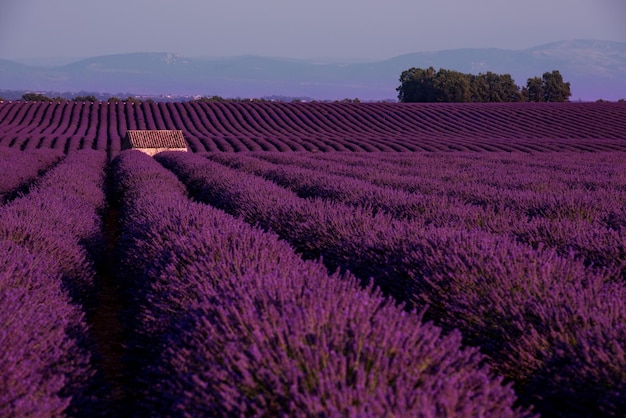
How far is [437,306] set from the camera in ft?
11.7

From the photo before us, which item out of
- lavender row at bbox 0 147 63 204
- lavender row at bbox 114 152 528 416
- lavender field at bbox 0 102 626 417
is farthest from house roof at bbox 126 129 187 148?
lavender row at bbox 114 152 528 416

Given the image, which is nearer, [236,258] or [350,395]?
[350,395]

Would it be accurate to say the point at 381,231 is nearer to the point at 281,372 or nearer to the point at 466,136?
the point at 281,372

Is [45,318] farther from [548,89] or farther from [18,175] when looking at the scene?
[548,89]

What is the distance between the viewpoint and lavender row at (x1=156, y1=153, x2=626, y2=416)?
251cm

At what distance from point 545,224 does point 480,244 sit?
4.78ft

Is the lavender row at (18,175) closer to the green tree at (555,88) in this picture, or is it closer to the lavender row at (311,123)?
the lavender row at (311,123)

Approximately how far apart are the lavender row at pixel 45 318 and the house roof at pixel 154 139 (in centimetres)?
2136

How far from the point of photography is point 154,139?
28.2 m

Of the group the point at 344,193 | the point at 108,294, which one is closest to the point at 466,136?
the point at 344,193

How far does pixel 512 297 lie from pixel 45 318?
2.26m

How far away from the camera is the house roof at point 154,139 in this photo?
27.4 m

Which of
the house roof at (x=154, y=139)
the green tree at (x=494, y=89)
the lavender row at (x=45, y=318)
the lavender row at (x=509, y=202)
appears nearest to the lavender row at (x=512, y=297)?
the lavender row at (x=509, y=202)

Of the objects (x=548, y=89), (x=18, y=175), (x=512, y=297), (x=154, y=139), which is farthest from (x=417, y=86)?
(x=512, y=297)
